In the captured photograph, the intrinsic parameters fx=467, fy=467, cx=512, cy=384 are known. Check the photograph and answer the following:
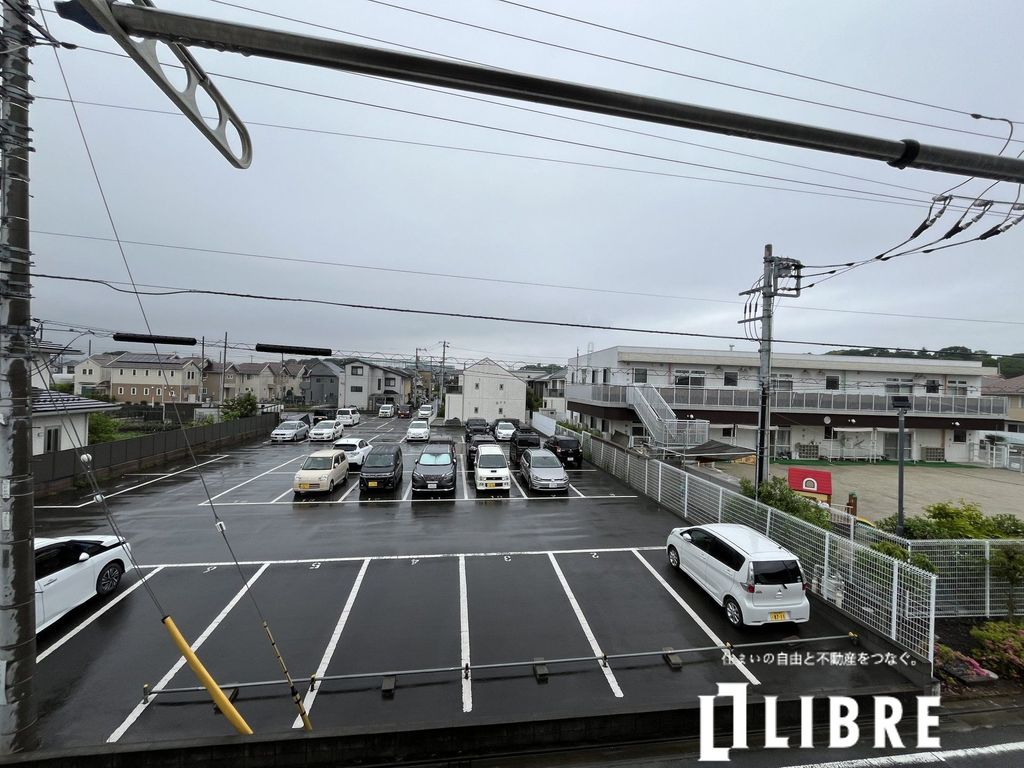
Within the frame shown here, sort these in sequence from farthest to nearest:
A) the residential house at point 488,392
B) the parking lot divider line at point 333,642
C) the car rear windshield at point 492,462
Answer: the residential house at point 488,392 → the car rear windshield at point 492,462 → the parking lot divider line at point 333,642

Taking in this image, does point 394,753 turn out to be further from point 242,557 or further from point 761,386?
point 761,386

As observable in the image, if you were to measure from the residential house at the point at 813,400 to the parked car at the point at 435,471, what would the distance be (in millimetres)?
10665

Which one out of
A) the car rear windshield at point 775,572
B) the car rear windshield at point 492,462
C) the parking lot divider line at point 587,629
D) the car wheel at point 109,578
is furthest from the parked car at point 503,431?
the car rear windshield at point 775,572

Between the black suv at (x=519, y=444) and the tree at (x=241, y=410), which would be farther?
the tree at (x=241, y=410)

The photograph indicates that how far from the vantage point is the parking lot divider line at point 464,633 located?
5.63 m

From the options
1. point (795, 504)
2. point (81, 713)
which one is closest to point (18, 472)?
point (81, 713)

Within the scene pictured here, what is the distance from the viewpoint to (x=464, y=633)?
720 centimetres

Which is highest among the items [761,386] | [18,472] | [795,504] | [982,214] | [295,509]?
[982,214]

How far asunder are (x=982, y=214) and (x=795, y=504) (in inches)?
257

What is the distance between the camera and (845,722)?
5523 mm

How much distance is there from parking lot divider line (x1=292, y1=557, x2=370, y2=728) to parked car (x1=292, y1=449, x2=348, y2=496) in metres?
6.78

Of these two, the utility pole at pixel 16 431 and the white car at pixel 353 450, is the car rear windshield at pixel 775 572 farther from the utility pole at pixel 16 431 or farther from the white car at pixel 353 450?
the white car at pixel 353 450

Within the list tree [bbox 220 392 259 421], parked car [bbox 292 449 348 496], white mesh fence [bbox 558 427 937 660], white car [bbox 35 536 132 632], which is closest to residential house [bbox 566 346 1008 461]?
white mesh fence [bbox 558 427 937 660]

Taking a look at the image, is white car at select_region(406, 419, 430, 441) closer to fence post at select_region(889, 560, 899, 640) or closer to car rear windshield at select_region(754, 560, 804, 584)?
car rear windshield at select_region(754, 560, 804, 584)
